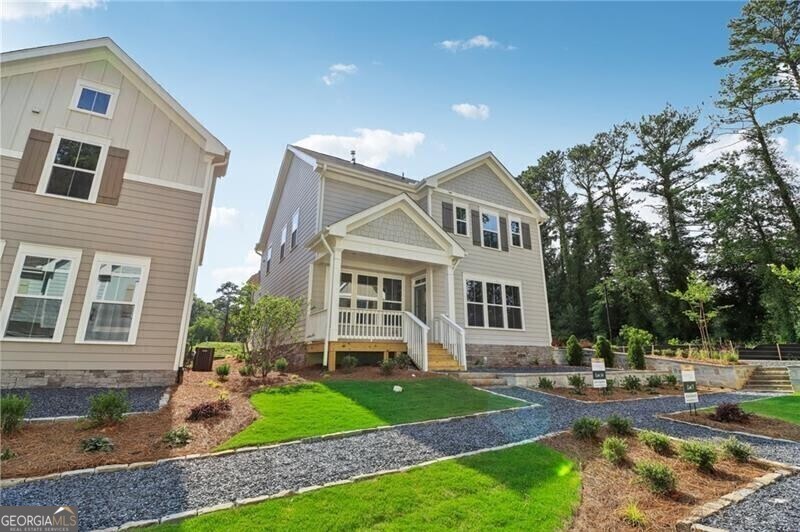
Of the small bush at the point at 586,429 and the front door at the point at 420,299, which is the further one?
the front door at the point at 420,299

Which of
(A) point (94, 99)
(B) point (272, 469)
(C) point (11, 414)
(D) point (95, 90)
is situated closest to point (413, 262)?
(B) point (272, 469)

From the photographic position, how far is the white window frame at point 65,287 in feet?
24.3

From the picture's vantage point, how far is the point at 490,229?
615 inches

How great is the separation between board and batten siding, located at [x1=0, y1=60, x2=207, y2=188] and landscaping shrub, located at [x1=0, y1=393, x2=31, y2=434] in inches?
243

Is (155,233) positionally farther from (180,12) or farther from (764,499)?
(764,499)

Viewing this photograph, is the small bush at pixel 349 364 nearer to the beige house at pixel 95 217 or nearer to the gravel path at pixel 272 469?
the beige house at pixel 95 217

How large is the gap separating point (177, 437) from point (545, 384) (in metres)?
8.97

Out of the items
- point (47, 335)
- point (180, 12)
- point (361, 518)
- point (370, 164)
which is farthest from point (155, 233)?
point (370, 164)

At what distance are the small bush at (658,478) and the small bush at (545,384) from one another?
6173 millimetres

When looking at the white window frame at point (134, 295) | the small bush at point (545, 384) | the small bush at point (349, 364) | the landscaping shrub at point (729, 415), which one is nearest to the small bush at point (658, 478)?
the landscaping shrub at point (729, 415)

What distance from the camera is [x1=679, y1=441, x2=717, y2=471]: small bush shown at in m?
4.48

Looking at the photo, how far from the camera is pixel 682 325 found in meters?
23.0

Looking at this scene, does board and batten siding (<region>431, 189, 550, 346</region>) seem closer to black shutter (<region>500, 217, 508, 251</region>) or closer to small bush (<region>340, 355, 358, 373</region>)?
black shutter (<region>500, 217, 508, 251</region>)

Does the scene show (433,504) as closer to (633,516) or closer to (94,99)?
(633,516)
